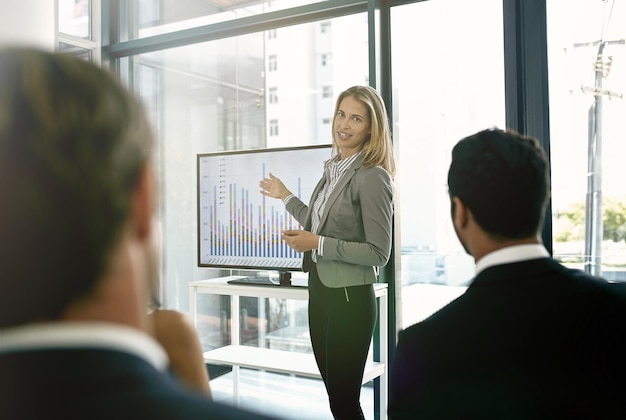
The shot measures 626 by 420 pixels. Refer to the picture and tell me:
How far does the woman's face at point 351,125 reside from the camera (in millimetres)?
2381

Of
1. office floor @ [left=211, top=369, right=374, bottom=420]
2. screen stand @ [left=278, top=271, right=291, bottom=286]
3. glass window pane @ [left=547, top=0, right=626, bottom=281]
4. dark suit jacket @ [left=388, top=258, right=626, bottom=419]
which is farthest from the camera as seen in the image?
office floor @ [left=211, top=369, right=374, bottom=420]

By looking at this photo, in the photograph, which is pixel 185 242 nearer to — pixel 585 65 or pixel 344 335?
pixel 344 335

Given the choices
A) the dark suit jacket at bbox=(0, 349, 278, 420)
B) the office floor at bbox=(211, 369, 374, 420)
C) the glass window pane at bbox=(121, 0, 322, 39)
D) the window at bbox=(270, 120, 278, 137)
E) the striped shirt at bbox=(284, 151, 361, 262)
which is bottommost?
the office floor at bbox=(211, 369, 374, 420)

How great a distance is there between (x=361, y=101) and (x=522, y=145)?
1.40m

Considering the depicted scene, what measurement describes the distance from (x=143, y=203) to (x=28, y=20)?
11.9 feet

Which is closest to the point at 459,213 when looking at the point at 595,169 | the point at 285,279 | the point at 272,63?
the point at 595,169

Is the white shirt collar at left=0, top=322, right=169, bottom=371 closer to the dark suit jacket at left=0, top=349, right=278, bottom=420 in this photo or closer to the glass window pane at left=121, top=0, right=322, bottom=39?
the dark suit jacket at left=0, top=349, right=278, bottom=420

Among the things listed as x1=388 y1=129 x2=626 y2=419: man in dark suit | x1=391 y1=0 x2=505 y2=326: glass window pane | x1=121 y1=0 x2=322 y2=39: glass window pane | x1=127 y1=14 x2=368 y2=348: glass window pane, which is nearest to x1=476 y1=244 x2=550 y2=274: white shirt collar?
x1=388 y1=129 x2=626 y2=419: man in dark suit

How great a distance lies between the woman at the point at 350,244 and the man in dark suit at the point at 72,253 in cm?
188

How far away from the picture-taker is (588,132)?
8.37ft

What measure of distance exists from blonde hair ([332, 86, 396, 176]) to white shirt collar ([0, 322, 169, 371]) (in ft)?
6.59

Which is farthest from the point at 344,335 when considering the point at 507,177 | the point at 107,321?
the point at 107,321

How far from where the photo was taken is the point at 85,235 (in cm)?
38

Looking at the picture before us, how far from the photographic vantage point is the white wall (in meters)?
3.34
